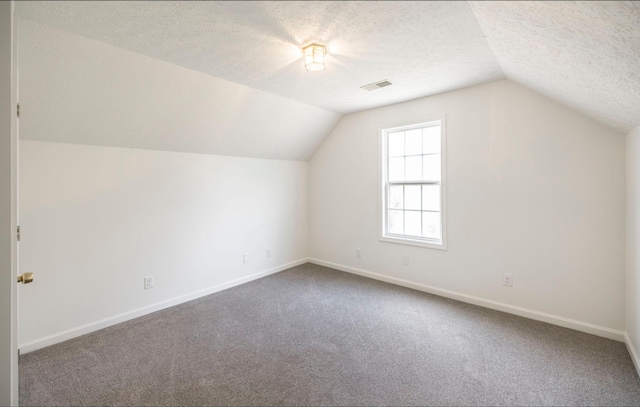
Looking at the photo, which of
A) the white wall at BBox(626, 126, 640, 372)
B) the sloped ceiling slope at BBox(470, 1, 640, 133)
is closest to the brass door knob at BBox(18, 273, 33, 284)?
the sloped ceiling slope at BBox(470, 1, 640, 133)

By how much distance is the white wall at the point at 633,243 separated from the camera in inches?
79.8

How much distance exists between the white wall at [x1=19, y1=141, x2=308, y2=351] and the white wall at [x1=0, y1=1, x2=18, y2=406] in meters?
1.41

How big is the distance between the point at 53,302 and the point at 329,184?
11.1 feet

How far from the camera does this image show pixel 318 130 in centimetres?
423

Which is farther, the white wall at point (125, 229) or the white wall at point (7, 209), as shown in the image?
the white wall at point (125, 229)

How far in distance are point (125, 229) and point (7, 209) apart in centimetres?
170

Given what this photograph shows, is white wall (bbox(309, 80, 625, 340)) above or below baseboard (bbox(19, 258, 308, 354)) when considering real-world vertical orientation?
above

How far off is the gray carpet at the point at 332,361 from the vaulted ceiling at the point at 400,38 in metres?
1.80

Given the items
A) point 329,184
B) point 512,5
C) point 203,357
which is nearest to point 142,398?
point 203,357

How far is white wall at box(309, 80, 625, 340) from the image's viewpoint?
2422 millimetres

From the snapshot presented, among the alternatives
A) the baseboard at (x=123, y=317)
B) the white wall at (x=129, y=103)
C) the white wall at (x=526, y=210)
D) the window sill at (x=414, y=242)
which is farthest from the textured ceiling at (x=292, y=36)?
the baseboard at (x=123, y=317)

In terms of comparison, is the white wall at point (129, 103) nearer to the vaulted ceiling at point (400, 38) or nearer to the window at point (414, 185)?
the vaulted ceiling at point (400, 38)

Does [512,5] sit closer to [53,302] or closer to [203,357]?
[203,357]

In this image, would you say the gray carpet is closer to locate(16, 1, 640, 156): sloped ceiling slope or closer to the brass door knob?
the brass door knob
